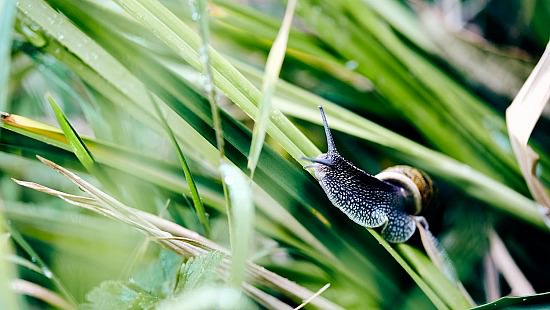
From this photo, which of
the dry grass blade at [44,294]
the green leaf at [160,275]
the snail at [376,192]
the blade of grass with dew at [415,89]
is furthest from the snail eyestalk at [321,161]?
the dry grass blade at [44,294]

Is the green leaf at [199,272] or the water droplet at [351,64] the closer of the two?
the green leaf at [199,272]

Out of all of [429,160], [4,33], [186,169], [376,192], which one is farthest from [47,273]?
[429,160]

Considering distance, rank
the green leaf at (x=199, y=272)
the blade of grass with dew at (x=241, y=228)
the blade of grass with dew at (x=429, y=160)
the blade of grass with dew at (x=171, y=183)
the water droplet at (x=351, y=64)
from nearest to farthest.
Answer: the blade of grass with dew at (x=241, y=228) < the green leaf at (x=199, y=272) < the blade of grass with dew at (x=171, y=183) < the blade of grass with dew at (x=429, y=160) < the water droplet at (x=351, y=64)

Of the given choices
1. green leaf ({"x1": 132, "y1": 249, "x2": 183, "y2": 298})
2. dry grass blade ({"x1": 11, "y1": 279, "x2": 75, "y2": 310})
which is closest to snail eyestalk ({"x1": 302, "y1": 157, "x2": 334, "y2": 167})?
green leaf ({"x1": 132, "y1": 249, "x2": 183, "y2": 298})

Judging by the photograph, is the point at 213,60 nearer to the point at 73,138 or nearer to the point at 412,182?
the point at 73,138

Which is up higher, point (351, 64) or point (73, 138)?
point (351, 64)

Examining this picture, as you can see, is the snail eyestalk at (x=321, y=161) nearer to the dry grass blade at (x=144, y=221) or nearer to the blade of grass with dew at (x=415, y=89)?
the dry grass blade at (x=144, y=221)

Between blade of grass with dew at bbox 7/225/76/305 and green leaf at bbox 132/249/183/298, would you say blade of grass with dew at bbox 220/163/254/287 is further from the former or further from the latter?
blade of grass with dew at bbox 7/225/76/305
